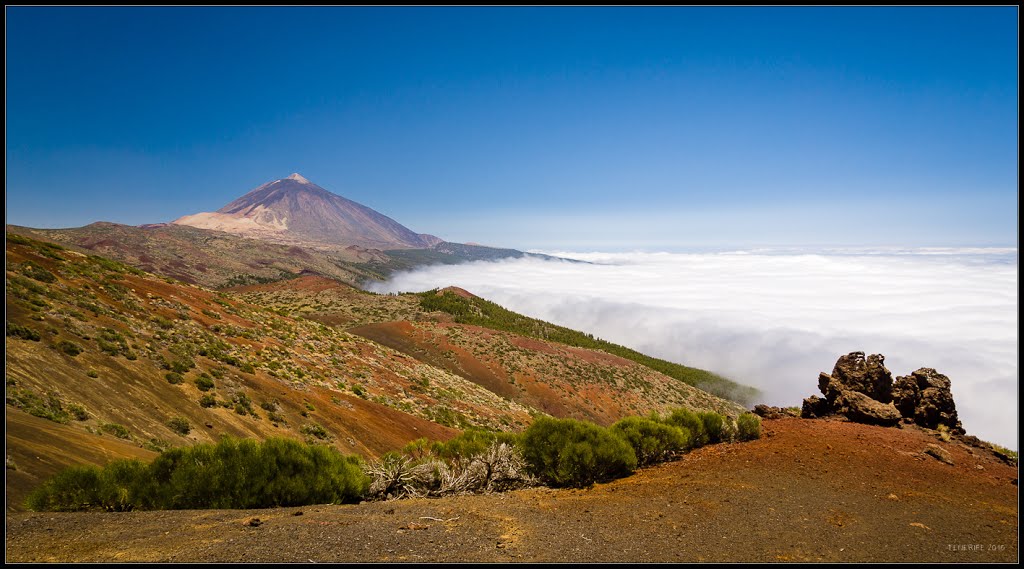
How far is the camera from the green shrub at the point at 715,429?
484 inches

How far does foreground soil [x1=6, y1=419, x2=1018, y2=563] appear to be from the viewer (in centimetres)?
539

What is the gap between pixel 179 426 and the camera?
518 inches

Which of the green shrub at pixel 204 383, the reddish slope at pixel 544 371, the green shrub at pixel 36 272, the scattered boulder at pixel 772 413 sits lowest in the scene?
the reddish slope at pixel 544 371

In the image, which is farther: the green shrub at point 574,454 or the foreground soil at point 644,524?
the green shrub at point 574,454

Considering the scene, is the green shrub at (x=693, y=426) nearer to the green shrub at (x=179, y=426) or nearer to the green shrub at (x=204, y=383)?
the green shrub at (x=179, y=426)

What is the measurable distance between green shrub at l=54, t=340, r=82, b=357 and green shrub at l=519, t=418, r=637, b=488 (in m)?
14.5

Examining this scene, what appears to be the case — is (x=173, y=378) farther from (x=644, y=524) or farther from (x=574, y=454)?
(x=644, y=524)

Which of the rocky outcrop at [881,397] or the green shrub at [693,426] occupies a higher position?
the rocky outcrop at [881,397]

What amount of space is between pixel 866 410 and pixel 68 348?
2376 centimetres

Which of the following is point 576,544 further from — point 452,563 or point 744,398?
point 744,398

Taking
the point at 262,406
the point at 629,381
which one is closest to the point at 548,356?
the point at 629,381

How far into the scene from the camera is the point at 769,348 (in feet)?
599

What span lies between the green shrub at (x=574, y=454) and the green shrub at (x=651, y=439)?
698 millimetres

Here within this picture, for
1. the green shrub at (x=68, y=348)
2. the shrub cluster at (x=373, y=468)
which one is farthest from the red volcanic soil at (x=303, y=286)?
the shrub cluster at (x=373, y=468)
